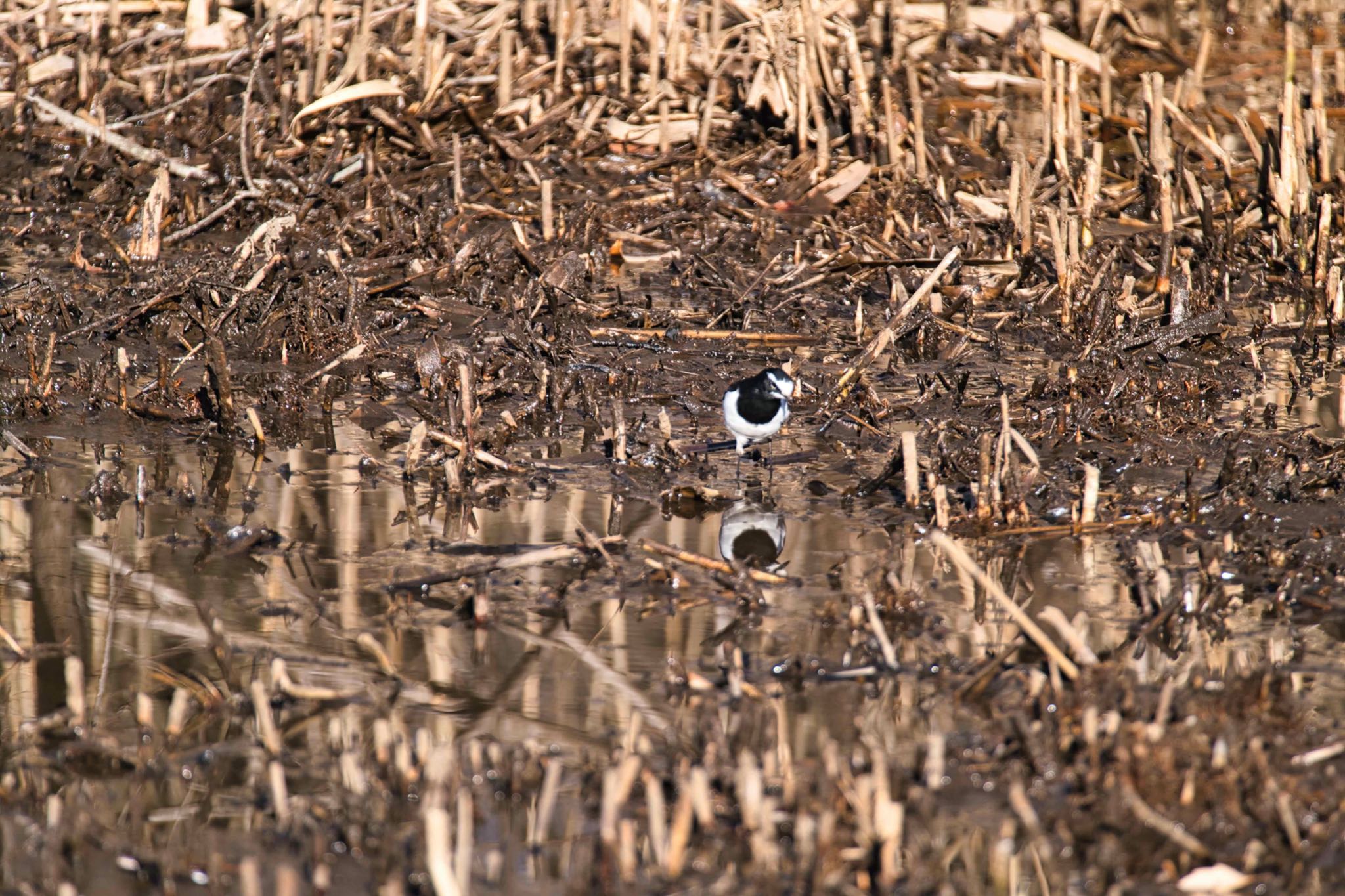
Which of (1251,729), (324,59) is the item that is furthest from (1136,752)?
(324,59)

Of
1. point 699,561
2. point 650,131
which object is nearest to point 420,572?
point 699,561

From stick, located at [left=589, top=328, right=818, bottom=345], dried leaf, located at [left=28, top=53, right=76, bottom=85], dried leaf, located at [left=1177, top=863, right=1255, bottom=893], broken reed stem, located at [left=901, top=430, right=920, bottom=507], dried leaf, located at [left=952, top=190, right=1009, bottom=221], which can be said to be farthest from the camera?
dried leaf, located at [left=28, top=53, right=76, bottom=85]

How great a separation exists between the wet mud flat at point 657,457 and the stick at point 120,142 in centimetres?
6

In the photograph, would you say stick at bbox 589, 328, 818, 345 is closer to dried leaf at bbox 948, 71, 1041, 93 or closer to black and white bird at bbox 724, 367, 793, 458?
black and white bird at bbox 724, 367, 793, 458

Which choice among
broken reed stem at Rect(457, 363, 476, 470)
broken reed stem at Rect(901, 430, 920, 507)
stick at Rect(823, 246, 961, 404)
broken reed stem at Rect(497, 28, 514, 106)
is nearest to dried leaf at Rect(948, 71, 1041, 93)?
broken reed stem at Rect(497, 28, 514, 106)

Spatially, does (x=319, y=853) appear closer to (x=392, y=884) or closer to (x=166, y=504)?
(x=392, y=884)

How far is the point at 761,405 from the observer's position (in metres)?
6.17

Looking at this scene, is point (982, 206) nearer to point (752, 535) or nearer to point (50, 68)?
point (752, 535)

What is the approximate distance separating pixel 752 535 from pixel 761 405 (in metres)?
0.59

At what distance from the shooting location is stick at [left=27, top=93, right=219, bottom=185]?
9523mm

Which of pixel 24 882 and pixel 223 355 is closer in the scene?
pixel 24 882

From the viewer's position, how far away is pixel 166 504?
236 inches

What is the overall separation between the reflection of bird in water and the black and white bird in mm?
301

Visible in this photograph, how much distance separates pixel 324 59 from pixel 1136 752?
757 cm
